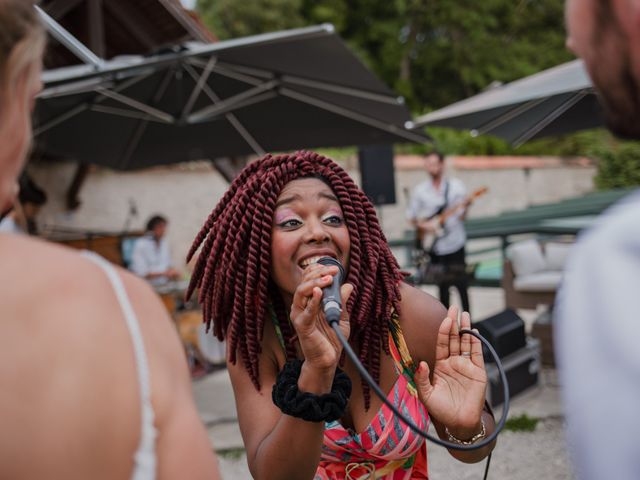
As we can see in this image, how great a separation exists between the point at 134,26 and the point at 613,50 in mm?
9146

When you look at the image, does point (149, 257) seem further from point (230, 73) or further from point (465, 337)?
point (465, 337)

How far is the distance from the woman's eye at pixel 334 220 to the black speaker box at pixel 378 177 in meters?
7.49

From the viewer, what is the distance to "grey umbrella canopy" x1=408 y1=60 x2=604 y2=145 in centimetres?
567

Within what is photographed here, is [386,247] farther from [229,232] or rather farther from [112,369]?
[112,369]

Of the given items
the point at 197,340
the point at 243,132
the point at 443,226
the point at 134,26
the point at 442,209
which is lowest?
the point at 197,340

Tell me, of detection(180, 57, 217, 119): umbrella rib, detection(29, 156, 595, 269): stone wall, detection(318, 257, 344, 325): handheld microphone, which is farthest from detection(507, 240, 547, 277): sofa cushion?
detection(318, 257, 344, 325): handheld microphone

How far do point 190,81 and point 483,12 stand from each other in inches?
1006

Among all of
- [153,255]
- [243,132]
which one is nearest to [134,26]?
[153,255]

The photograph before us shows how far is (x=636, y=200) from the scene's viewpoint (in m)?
0.75

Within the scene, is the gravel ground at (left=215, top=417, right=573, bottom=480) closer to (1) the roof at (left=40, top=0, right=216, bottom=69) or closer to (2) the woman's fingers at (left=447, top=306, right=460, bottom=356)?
(2) the woman's fingers at (left=447, top=306, right=460, bottom=356)

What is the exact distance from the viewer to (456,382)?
1.78 m

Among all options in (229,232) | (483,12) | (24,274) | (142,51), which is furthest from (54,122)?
(483,12)

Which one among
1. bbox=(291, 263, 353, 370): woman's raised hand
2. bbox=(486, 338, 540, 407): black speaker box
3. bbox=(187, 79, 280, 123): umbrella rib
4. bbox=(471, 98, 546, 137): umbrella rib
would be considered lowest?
bbox=(486, 338, 540, 407): black speaker box

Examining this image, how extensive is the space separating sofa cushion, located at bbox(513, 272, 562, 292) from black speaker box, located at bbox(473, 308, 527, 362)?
1.22 metres
